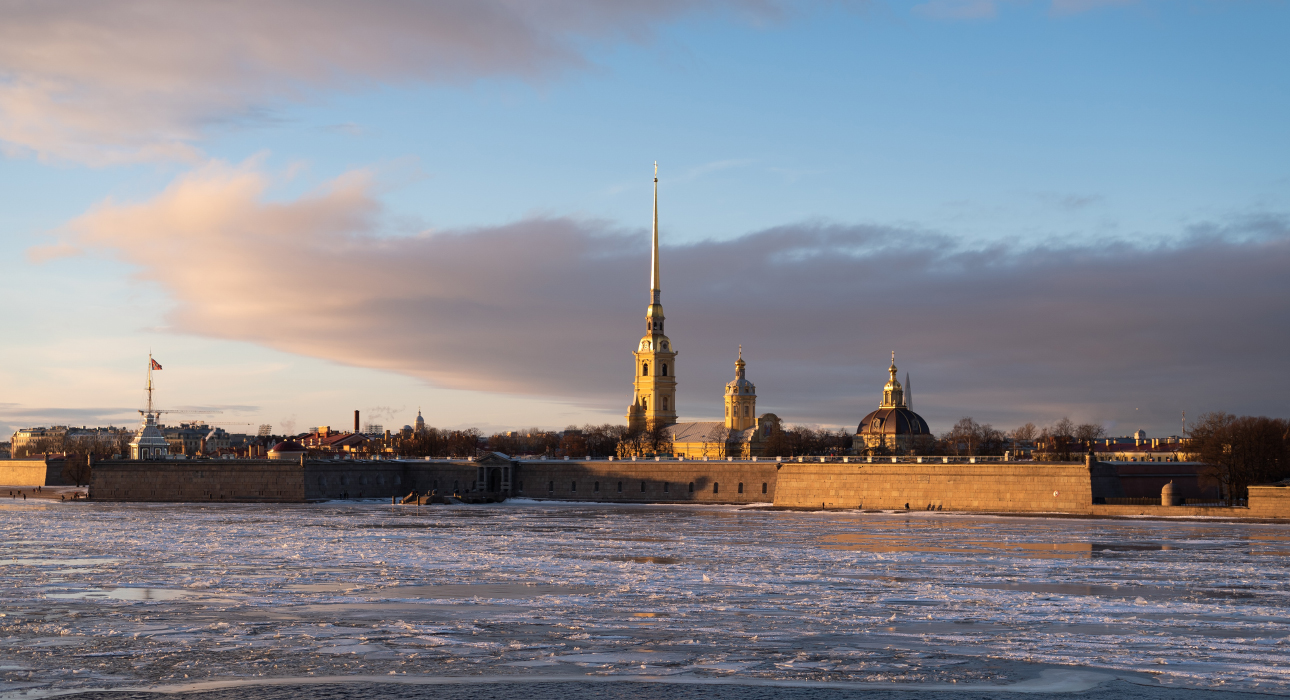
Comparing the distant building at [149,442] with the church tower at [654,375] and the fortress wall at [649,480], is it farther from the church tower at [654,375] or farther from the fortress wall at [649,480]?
the church tower at [654,375]

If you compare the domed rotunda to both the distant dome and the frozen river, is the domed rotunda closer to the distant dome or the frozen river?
the distant dome

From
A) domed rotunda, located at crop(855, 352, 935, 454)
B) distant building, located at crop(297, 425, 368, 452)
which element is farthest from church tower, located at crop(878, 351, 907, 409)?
distant building, located at crop(297, 425, 368, 452)

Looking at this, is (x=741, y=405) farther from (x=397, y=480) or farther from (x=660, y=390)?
(x=397, y=480)

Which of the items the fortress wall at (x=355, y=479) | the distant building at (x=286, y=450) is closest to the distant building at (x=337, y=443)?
the distant building at (x=286, y=450)

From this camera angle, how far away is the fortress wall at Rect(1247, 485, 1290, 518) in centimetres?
5641

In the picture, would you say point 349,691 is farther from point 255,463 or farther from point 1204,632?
point 255,463

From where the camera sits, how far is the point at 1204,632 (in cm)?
2148

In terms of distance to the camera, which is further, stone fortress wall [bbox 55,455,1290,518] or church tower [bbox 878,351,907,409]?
church tower [bbox 878,351,907,409]

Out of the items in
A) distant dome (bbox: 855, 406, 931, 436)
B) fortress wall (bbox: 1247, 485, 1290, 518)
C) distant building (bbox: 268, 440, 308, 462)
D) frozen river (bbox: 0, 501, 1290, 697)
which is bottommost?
frozen river (bbox: 0, 501, 1290, 697)

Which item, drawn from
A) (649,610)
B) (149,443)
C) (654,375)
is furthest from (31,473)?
(649,610)

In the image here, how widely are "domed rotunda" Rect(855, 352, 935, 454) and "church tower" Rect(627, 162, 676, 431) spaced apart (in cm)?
2250

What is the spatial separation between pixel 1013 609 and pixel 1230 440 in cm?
4717

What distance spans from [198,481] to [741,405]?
234 ft

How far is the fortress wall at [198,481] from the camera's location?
8675 centimetres
